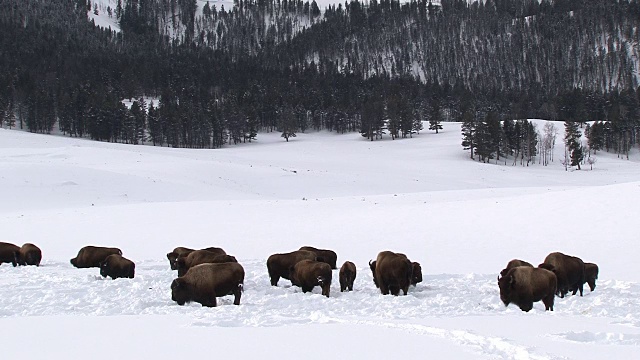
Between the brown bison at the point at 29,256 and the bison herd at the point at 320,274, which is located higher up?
the bison herd at the point at 320,274

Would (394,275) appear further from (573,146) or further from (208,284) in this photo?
(573,146)

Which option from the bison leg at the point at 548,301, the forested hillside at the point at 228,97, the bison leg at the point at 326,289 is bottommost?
the bison leg at the point at 326,289

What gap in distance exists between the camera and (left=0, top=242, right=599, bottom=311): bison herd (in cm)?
1137

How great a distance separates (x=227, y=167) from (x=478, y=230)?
34732 mm

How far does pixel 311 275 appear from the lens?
13.0 metres

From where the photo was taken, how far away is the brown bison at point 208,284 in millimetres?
11383

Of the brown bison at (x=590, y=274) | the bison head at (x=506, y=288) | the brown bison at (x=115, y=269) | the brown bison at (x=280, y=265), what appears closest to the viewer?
the bison head at (x=506, y=288)

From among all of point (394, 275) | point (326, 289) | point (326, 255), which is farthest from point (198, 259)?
point (394, 275)

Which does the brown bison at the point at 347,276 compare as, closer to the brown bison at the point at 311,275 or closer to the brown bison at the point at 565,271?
the brown bison at the point at 311,275

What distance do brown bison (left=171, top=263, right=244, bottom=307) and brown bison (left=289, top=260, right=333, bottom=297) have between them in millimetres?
2048

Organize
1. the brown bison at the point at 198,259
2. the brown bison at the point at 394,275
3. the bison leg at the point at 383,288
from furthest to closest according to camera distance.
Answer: the brown bison at the point at 198,259
the bison leg at the point at 383,288
the brown bison at the point at 394,275

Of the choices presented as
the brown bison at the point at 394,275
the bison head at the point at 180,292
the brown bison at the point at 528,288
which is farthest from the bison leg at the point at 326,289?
the brown bison at the point at 528,288

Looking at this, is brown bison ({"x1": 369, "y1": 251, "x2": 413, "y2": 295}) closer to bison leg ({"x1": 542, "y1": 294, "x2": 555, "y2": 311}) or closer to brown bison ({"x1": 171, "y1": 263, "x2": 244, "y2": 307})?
bison leg ({"x1": 542, "y1": 294, "x2": 555, "y2": 311})

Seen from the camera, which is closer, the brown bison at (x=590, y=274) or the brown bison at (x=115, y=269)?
the brown bison at (x=590, y=274)
